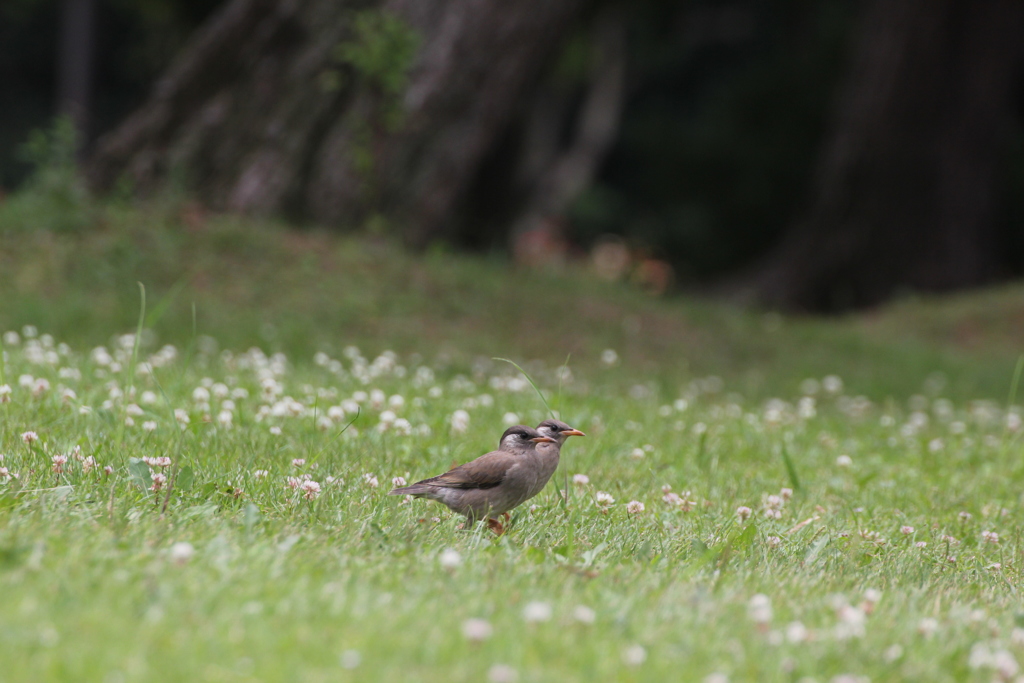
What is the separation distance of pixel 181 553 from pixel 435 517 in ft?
4.57

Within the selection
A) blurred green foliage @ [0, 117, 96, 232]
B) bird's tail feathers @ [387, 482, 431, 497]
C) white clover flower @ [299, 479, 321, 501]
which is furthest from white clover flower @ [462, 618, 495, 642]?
blurred green foliage @ [0, 117, 96, 232]

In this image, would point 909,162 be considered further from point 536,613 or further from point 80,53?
point 80,53

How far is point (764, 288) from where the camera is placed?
18594 mm

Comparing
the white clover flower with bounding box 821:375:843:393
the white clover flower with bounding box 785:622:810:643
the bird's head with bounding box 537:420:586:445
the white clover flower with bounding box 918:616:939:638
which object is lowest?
the white clover flower with bounding box 821:375:843:393

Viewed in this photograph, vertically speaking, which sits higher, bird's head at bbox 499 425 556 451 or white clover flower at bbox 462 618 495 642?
white clover flower at bbox 462 618 495 642

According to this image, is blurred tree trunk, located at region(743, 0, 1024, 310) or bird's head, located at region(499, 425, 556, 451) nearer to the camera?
bird's head, located at region(499, 425, 556, 451)

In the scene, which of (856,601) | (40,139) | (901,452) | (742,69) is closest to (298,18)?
(40,139)

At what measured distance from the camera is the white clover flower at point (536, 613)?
259 centimetres

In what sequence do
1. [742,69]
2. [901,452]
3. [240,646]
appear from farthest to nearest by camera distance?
[742,69]
[901,452]
[240,646]

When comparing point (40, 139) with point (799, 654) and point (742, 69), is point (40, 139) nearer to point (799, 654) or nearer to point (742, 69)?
point (799, 654)

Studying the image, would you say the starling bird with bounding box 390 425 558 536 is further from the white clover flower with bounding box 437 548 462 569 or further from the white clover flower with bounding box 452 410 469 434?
the white clover flower with bounding box 452 410 469 434

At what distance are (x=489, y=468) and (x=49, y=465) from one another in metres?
1.68

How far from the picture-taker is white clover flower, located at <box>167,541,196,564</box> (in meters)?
2.73

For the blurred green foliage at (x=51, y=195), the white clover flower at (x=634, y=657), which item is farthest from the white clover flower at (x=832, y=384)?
the blurred green foliage at (x=51, y=195)
